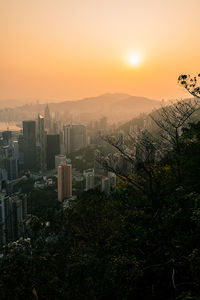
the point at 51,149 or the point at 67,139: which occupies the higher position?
the point at 67,139

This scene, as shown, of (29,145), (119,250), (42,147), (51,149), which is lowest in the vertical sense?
(51,149)

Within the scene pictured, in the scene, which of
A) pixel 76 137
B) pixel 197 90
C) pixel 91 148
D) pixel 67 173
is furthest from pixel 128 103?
pixel 197 90

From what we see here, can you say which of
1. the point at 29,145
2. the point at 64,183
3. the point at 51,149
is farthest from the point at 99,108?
the point at 64,183

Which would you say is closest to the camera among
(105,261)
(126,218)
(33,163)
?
(105,261)

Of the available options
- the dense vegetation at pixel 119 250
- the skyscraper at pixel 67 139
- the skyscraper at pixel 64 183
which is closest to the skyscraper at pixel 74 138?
the skyscraper at pixel 67 139

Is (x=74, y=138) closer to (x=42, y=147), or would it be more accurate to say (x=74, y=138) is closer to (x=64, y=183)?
(x=42, y=147)

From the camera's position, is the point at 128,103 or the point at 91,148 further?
the point at 128,103

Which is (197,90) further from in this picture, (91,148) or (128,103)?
(128,103)

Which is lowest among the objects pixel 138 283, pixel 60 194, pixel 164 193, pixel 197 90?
pixel 60 194
